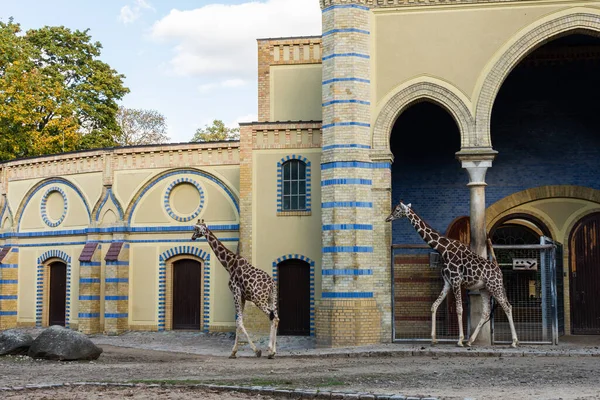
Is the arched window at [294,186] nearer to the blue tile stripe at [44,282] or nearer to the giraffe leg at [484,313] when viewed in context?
the giraffe leg at [484,313]

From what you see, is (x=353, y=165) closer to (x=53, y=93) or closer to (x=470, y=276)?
(x=470, y=276)

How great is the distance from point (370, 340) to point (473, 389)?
23.3 ft

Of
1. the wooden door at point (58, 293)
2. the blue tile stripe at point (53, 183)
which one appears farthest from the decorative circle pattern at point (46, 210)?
the wooden door at point (58, 293)

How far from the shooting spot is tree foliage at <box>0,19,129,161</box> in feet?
112

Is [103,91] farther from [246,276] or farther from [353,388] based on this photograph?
[353,388]

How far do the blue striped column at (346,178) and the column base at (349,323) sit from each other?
0.02 m

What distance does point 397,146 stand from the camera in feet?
80.8

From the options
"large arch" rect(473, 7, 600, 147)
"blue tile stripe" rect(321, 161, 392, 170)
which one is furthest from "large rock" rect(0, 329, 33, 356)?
"large arch" rect(473, 7, 600, 147)

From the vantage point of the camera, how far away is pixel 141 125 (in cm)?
5553

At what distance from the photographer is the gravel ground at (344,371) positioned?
12.4m

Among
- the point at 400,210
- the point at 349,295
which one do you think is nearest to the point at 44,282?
the point at 349,295

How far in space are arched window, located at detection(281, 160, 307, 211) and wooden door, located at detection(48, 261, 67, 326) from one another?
9.75 m

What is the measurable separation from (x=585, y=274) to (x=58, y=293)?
17120 millimetres

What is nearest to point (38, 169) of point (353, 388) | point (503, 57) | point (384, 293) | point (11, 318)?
point (11, 318)
